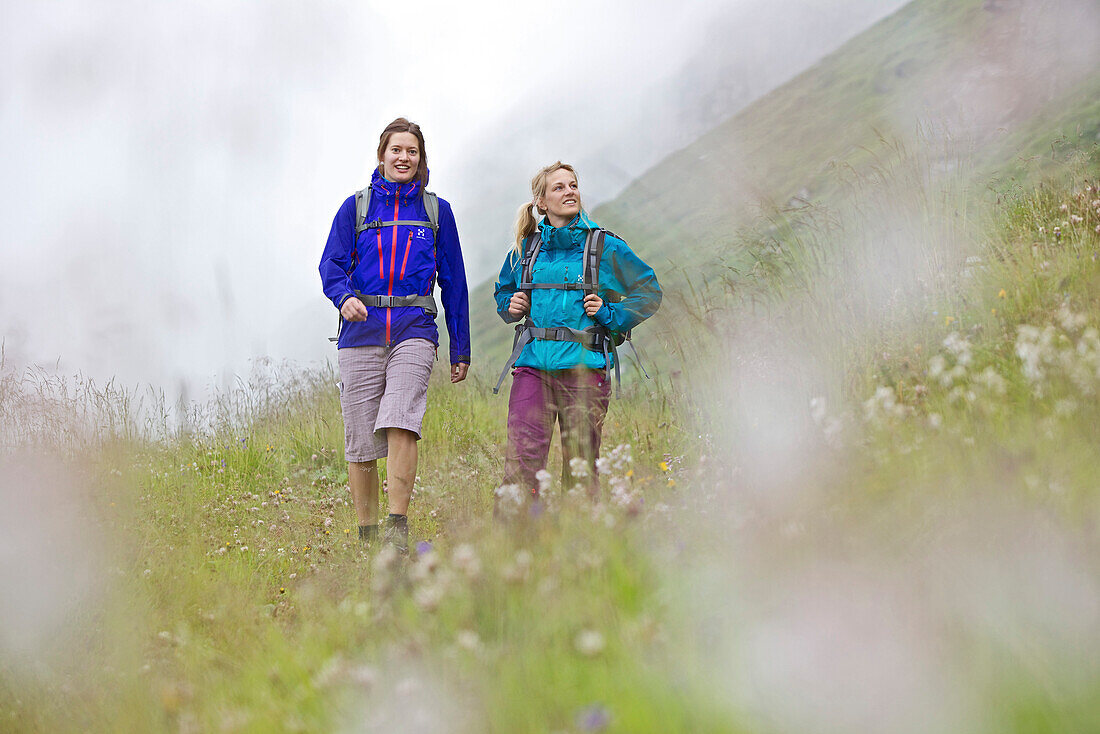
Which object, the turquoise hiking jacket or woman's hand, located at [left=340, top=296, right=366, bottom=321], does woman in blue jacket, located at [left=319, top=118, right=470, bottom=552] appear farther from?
the turquoise hiking jacket

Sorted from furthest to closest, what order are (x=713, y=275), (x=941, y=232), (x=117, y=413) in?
(x=117, y=413) < (x=713, y=275) < (x=941, y=232)

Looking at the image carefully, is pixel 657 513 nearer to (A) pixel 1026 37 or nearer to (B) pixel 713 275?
(B) pixel 713 275

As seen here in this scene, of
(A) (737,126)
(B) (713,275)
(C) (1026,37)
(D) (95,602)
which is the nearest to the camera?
(D) (95,602)

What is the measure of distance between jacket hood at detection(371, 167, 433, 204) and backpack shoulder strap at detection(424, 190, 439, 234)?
0.08 m

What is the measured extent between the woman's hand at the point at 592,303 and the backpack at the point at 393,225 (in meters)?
0.99

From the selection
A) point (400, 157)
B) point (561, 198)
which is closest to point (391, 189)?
point (400, 157)

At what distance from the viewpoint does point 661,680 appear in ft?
6.97

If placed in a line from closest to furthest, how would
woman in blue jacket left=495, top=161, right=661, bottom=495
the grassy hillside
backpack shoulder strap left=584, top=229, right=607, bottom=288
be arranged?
woman in blue jacket left=495, top=161, right=661, bottom=495 → backpack shoulder strap left=584, top=229, right=607, bottom=288 → the grassy hillside

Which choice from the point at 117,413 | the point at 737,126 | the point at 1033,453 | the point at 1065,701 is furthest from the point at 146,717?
the point at 737,126

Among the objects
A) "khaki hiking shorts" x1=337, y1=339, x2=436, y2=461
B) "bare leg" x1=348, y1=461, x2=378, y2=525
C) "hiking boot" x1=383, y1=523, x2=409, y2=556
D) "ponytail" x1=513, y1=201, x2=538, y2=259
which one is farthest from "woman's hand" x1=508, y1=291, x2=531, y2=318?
"hiking boot" x1=383, y1=523, x2=409, y2=556

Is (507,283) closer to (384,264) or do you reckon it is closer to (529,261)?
(529,261)

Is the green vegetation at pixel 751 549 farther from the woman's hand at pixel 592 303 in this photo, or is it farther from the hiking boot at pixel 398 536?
the woman's hand at pixel 592 303

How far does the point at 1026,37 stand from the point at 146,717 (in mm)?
12930

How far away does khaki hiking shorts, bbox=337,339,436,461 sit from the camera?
490 centimetres
